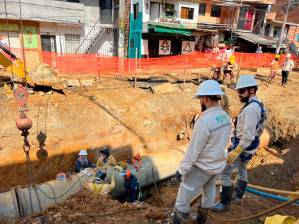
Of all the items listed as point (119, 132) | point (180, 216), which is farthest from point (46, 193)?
point (119, 132)

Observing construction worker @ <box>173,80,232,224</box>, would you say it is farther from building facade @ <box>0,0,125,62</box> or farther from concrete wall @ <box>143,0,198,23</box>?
concrete wall @ <box>143,0,198,23</box>

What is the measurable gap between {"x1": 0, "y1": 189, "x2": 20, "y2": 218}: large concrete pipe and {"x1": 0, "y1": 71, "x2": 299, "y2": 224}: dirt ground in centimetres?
142

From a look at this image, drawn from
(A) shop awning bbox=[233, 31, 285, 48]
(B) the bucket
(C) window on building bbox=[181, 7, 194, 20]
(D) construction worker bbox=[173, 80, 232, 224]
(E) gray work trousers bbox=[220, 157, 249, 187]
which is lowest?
(B) the bucket

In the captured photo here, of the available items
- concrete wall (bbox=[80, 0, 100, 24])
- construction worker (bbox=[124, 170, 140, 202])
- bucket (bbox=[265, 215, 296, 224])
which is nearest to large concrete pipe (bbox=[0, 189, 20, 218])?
construction worker (bbox=[124, 170, 140, 202])

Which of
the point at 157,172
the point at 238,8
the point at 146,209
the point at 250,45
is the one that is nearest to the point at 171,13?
the point at 238,8

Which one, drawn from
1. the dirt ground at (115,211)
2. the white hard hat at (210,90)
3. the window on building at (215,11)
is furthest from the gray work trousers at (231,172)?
the window on building at (215,11)

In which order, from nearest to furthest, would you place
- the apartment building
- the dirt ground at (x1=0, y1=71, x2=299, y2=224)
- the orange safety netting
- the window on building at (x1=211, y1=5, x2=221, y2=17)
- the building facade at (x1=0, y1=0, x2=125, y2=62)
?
1. the dirt ground at (x1=0, y1=71, x2=299, y2=224)
2. the orange safety netting
3. the building facade at (x1=0, y1=0, x2=125, y2=62)
4. the window on building at (x1=211, y1=5, x2=221, y2=17)
5. the apartment building

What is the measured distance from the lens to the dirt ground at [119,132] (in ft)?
23.1

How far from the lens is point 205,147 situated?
3.15 m

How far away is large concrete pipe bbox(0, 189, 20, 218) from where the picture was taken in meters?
5.47

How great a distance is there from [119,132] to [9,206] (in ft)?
15.2

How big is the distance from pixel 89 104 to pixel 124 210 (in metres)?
6.52

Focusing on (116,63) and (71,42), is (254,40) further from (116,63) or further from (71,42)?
(71,42)

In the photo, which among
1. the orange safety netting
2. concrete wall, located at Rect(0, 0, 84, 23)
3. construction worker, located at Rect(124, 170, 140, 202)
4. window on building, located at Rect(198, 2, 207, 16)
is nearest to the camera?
construction worker, located at Rect(124, 170, 140, 202)
